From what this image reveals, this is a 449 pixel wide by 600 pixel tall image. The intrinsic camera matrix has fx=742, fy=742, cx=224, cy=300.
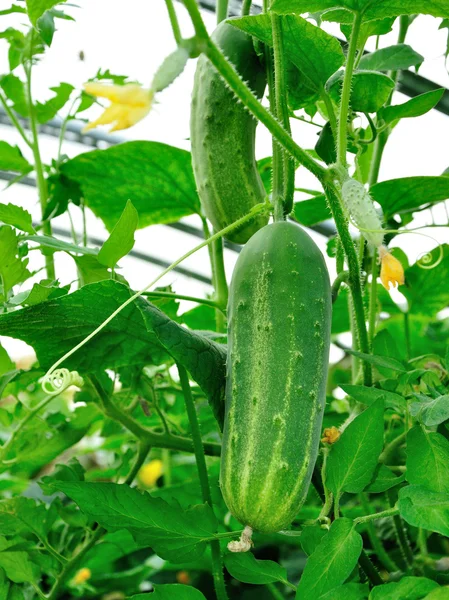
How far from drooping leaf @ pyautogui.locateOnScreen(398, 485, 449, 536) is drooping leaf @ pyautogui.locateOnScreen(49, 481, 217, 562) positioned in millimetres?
189

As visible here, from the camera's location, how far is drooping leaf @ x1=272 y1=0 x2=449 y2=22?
0.61 meters

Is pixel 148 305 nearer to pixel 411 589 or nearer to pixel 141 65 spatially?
pixel 411 589

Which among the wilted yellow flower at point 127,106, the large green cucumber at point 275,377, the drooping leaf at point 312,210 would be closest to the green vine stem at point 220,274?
the drooping leaf at point 312,210

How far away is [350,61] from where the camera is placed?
660 millimetres

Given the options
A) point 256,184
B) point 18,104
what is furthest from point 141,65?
point 256,184

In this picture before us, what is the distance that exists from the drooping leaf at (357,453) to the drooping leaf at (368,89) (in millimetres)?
314

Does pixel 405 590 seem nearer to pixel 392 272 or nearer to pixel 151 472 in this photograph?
pixel 392 272

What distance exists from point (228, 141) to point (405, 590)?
521 millimetres

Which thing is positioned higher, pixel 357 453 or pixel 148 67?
pixel 148 67

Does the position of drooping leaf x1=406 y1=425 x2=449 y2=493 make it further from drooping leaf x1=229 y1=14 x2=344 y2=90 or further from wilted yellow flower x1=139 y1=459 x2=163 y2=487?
wilted yellow flower x1=139 y1=459 x2=163 y2=487

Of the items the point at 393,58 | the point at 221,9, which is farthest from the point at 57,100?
the point at 393,58

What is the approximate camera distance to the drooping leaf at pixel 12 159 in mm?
1185

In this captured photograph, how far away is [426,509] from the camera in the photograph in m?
0.55

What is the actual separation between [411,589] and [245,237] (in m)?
0.45
